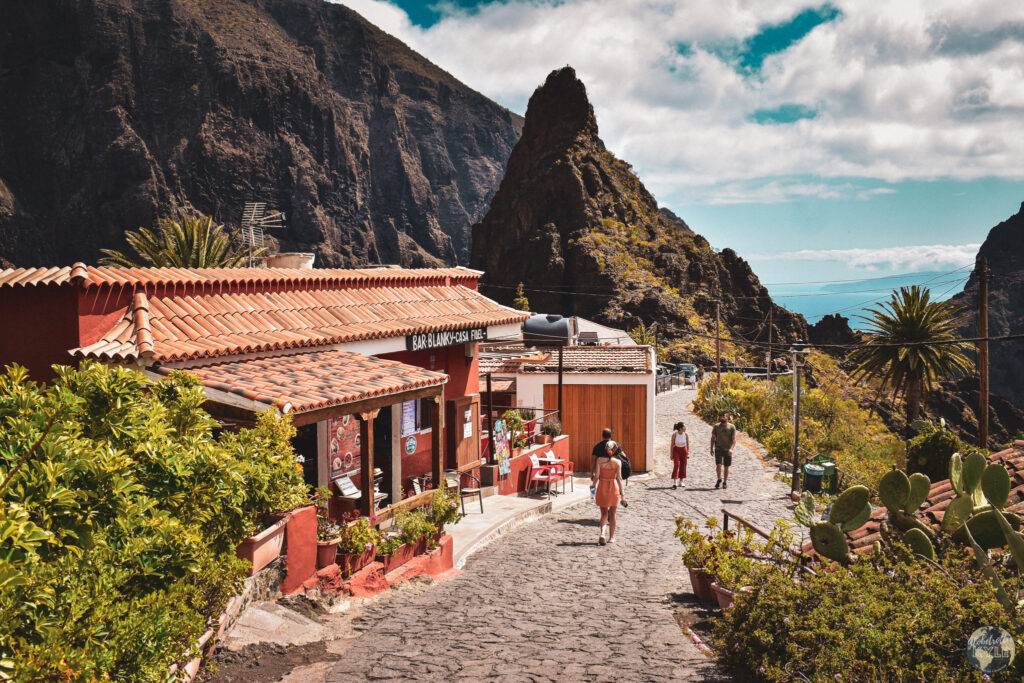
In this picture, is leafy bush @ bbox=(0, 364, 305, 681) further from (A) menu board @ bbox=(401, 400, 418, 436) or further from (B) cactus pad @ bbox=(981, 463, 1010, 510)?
(B) cactus pad @ bbox=(981, 463, 1010, 510)

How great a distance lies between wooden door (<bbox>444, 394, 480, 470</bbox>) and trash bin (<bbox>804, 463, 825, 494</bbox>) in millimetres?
7653

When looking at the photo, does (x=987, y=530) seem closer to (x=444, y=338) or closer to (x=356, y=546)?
(x=356, y=546)

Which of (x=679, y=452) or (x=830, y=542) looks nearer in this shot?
(x=830, y=542)

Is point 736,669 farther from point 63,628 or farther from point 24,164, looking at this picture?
point 24,164

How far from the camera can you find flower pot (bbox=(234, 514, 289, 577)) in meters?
6.40

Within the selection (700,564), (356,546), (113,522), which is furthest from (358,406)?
(113,522)

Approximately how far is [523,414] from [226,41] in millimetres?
112790

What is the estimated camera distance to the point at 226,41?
112 metres

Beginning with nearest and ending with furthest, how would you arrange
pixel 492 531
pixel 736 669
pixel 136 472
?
pixel 136 472
pixel 736 669
pixel 492 531

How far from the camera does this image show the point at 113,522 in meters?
4.32

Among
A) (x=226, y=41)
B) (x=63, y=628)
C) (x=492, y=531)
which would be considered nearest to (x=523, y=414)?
(x=492, y=531)

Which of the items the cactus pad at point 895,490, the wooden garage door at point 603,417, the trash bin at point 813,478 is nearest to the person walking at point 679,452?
the trash bin at point 813,478

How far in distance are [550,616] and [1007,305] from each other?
155268 mm

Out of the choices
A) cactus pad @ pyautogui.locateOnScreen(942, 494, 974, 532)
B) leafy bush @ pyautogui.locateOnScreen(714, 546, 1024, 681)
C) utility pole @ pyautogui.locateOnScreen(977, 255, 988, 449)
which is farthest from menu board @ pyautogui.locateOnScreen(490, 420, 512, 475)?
utility pole @ pyautogui.locateOnScreen(977, 255, 988, 449)
